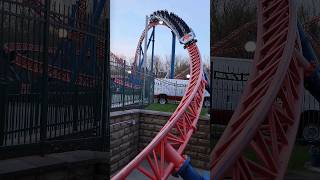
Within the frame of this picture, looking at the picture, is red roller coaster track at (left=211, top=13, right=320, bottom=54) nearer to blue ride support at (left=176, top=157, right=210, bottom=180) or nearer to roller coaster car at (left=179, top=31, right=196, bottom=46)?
roller coaster car at (left=179, top=31, right=196, bottom=46)

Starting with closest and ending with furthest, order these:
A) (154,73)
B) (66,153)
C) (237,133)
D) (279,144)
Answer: (237,133) → (279,144) → (154,73) → (66,153)

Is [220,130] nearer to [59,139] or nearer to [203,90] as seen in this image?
[203,90]

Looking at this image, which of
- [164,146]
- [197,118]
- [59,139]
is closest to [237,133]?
[197,118]

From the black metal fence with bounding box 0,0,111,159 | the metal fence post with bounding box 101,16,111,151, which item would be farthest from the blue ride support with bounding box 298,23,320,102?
the black metal fence with bounding box 0,0,111,159

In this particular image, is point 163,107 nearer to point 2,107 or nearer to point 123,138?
point 123,138

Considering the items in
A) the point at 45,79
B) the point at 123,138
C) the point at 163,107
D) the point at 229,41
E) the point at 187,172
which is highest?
the point at 229,41

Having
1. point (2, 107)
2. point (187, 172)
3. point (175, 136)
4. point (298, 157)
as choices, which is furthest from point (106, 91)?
point (298, 157)
